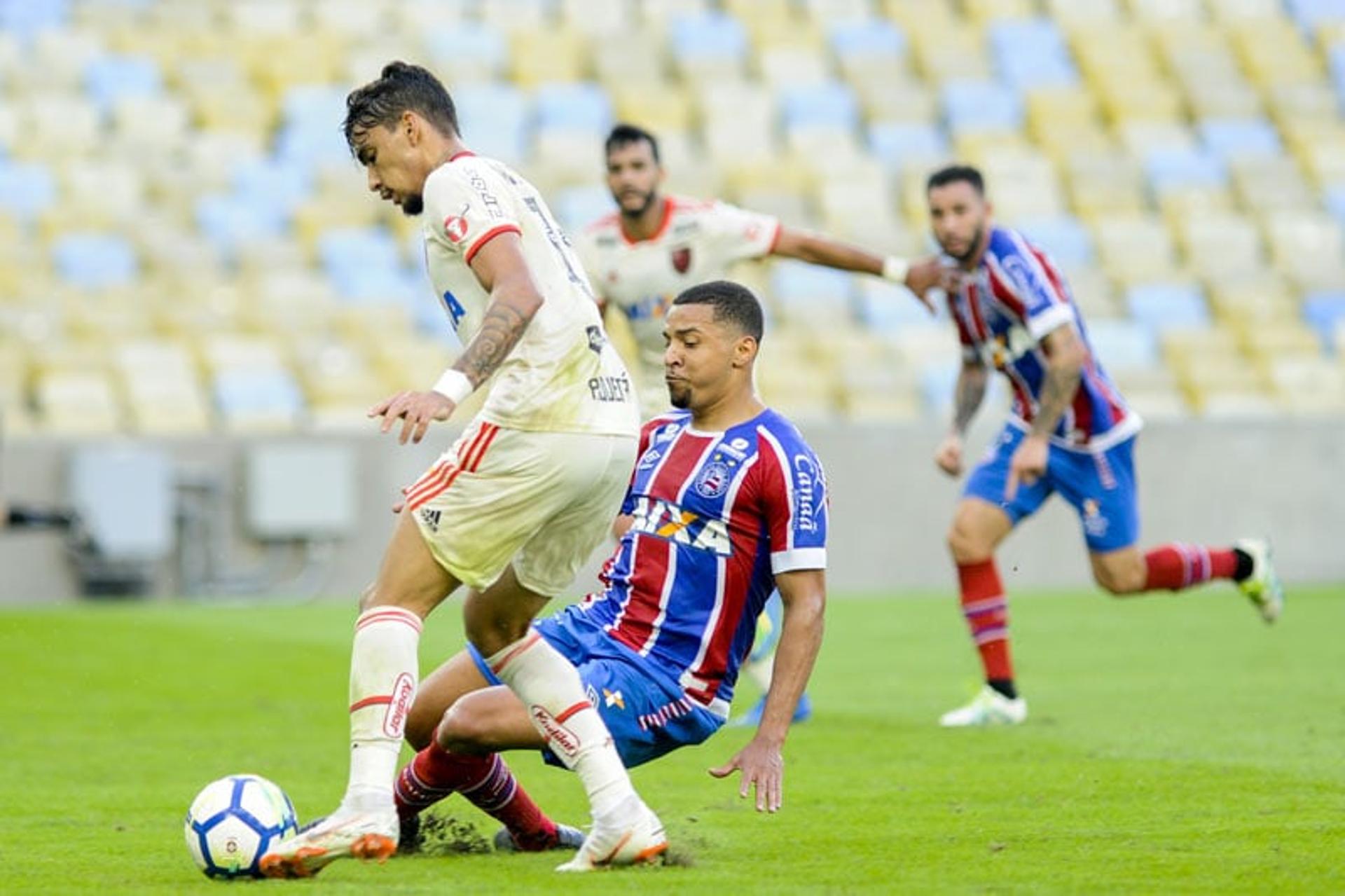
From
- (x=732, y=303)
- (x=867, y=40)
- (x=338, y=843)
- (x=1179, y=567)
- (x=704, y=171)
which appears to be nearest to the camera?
(x=338, y=843)

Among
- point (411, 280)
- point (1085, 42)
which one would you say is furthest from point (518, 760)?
point (1085, 42)

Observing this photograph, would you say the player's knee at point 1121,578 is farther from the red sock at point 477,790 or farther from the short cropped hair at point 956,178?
the red sock at point 477,790

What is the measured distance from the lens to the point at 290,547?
19188 mm

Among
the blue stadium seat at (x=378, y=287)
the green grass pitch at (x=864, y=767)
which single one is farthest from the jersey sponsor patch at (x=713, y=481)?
the blue stadium seat at (x=378, y=287)

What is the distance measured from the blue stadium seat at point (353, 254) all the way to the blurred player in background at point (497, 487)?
15.9 m

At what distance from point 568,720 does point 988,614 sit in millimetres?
4772

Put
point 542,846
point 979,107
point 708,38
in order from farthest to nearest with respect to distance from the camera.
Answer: point 708,38 < point 979,107 < point 542,846

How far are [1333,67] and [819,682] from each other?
56.6 ft

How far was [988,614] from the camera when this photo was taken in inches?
415

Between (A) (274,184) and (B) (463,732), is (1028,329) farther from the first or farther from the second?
(A) (274,184)

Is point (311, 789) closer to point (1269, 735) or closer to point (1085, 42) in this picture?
point (1269, 735)

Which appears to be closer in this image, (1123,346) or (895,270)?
(895,270)

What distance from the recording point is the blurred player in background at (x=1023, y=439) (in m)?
10.3

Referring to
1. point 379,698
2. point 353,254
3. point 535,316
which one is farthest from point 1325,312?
point 379,698
